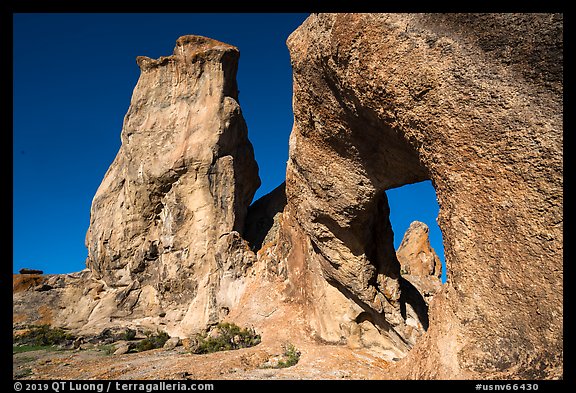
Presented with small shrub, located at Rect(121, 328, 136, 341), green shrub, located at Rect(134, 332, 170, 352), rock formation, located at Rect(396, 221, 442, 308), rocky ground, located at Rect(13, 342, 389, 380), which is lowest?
rocky ground, located at Rect(13, 342, 389, 380)

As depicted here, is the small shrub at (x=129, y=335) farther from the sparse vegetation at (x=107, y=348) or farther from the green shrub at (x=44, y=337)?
the green shrub at (x=44, y=337)

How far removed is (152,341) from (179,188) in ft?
19.8

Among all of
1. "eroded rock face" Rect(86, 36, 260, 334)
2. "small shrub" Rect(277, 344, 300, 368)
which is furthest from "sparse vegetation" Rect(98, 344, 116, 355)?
"small shrub" Rect(277, 344, 300, 368)

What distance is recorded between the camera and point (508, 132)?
5.25 m

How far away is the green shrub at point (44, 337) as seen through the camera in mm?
15414

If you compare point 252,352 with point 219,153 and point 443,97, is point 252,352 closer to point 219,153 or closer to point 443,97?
point 443,97

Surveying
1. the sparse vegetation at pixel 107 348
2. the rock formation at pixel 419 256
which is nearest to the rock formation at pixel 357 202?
the rock formation at pixel 419 256

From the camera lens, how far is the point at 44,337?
15672 mm

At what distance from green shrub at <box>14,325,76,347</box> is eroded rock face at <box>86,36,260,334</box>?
2.56m

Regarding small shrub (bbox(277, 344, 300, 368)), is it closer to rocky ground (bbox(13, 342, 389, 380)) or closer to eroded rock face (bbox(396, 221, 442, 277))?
rocky ground (bbox(13, 342, 389, 380))

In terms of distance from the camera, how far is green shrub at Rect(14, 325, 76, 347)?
15.4 meters

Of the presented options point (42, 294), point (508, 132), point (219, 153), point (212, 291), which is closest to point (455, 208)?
point (508, 132)

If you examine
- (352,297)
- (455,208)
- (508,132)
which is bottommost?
(352,297)

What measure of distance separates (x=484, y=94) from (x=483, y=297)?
97.8 inches
